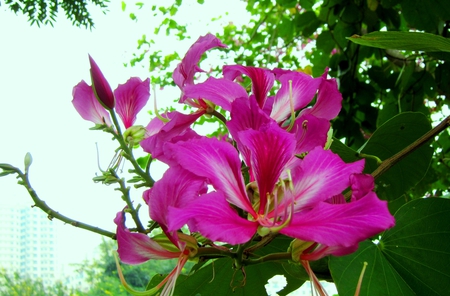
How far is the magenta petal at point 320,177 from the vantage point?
Result: 33 cm

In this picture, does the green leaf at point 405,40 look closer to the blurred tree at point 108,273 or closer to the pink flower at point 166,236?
the pink flower at point 166,236

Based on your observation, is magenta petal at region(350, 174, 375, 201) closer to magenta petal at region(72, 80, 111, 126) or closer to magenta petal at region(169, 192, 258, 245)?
magenta petal at region(169, 192, 258, 245)

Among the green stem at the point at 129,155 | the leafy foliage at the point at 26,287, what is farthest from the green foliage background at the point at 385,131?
the leafy foliage at the point at 26,287

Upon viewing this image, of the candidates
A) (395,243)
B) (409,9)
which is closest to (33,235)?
(409,9)

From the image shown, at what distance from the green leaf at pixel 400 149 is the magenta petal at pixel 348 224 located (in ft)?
1.37

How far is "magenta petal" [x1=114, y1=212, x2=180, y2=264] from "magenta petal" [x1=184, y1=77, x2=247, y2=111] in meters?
0.12

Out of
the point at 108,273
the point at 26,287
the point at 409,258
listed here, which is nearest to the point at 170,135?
the point at 409,258

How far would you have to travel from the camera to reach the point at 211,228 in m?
0.30

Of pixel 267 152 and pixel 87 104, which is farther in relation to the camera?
pixel 87 104

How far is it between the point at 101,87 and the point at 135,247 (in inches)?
5.7

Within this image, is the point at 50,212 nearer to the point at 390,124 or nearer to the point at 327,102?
the point at 327,102

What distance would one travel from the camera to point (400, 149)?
28.8 inches

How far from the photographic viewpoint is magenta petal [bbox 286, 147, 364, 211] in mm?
335

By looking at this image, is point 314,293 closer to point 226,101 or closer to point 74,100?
point 226,101
